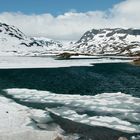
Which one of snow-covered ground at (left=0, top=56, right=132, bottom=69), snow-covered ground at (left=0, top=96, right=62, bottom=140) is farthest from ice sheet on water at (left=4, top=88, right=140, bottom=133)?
snow-covered ground at (left=0, top=56, right=132, bottom=69)

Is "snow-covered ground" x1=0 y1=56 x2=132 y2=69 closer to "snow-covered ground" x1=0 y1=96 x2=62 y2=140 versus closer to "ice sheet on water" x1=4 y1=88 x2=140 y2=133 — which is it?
"ice sheet on water" x1=4 y1=88 x2=140 y2=133

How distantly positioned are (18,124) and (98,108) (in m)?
11.0

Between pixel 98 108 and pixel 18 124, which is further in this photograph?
pixel 98 108

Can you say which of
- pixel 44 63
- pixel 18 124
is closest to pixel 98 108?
pixel 18 124

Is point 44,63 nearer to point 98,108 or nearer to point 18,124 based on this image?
point 98,108

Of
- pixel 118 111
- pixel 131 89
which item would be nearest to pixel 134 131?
pixel 118 111

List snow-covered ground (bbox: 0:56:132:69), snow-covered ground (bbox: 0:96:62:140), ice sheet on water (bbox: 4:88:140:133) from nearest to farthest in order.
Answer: snow-covered ground (bbox: 0:96:62:140) < ice sheet on water (bbox: 4:88:140:133) < snow-covered ground (bbox: 0:56:132:69)

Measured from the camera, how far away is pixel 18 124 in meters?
32.1

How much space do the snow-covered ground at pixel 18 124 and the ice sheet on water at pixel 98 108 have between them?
129 inches

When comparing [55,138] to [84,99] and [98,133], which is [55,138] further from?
[84,99]

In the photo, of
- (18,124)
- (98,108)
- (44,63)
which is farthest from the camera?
(44,63)

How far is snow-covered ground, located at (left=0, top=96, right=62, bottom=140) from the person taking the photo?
25.4 m

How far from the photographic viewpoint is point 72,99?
151 feet

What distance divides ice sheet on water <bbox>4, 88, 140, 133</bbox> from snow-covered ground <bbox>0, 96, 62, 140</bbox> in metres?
3.27
